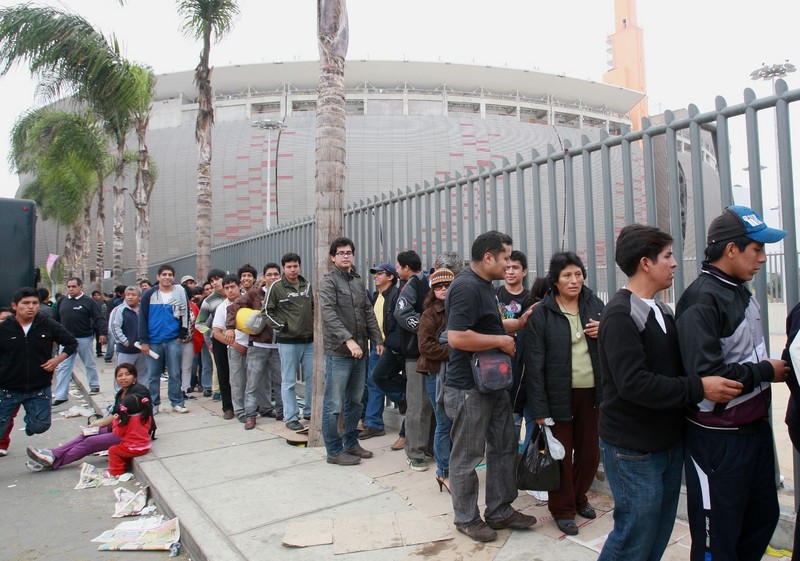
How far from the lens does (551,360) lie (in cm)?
338

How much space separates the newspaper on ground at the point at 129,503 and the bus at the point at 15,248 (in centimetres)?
609

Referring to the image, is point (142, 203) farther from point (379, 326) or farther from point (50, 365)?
point (379, 326)

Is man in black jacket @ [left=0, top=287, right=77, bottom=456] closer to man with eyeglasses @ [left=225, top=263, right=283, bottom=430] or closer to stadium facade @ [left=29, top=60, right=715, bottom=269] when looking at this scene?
man with eyeglasses @ [left=225, top=263, right=283, bottom=430]

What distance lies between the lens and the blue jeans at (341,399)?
477cm

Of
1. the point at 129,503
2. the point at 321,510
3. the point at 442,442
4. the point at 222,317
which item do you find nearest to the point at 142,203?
the point at 222,317

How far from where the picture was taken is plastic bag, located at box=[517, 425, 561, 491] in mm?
3160

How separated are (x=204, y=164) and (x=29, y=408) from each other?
703 centimetres

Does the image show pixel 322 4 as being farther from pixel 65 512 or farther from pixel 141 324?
pixel 65 512

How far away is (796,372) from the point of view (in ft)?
6.36

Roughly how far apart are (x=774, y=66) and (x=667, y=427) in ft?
63.5

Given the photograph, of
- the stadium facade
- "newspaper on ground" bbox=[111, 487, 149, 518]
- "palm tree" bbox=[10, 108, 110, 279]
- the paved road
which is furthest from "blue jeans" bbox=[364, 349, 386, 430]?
the stadium facade

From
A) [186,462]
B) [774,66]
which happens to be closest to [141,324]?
[186,462]

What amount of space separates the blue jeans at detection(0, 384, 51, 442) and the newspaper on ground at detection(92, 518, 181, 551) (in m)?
2.21

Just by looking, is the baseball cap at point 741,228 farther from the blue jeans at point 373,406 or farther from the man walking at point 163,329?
the man walking at point 163,329
